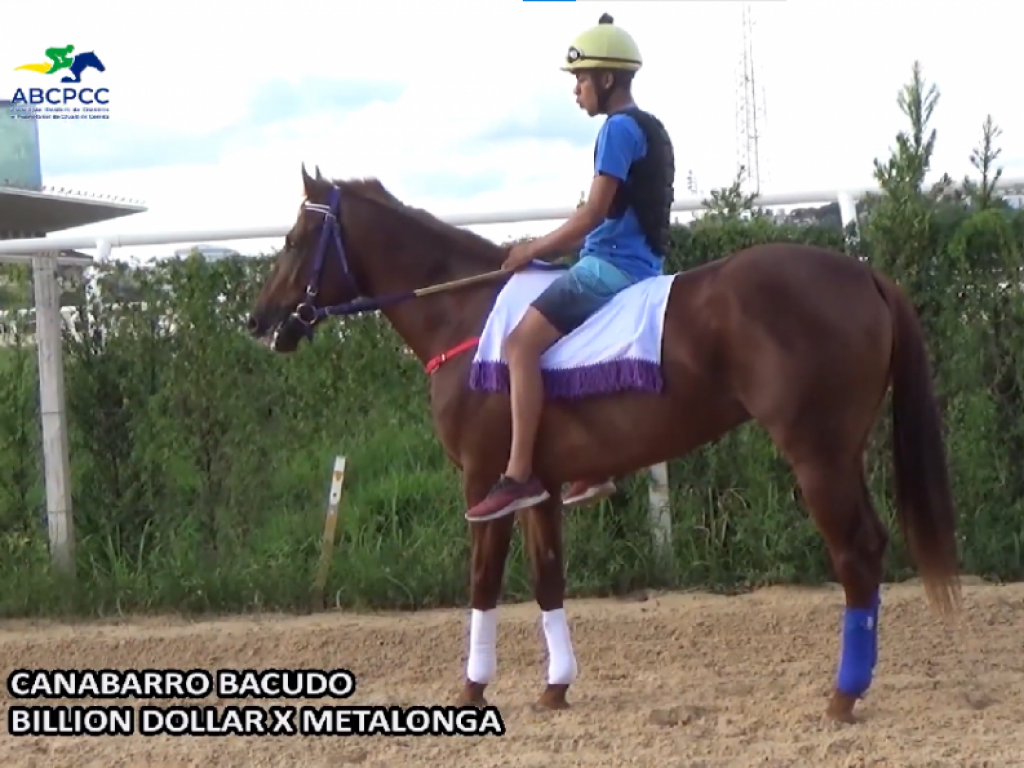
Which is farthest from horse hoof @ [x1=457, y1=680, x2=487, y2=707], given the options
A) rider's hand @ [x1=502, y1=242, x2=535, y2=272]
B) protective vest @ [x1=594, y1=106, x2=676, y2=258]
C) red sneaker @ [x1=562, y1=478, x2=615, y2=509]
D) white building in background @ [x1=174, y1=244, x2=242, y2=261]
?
white building in background @ [x1=174, y1=244, x2=242, y2=261]

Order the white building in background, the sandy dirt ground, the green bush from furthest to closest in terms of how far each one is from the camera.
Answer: the white building in background < the green bush < the sandy dirt ground

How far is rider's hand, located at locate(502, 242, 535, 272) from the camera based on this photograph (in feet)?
17.0

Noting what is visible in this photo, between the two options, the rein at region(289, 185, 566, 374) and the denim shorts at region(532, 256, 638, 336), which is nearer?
the denim shorts at region(532, 256, 638, 336)

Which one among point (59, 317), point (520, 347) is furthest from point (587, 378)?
point (59, 317)

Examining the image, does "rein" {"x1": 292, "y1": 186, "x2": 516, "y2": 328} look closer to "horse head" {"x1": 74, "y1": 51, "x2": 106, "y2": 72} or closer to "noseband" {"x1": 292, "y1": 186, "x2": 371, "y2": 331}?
"noseband" {"x1": 292, "y1": 186, "x2": 371, "y2": 331}

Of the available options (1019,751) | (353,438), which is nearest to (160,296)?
(353,438)

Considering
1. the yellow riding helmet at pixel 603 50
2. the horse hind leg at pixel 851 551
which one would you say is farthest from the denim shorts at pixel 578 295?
the horse hind leg at pixel 851 551

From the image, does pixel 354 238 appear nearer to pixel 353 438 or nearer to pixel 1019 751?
pixel 353 438

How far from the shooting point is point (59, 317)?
7.18 metres

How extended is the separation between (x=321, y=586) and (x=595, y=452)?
2549 mm

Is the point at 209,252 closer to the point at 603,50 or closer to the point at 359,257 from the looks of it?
the point at 359,257

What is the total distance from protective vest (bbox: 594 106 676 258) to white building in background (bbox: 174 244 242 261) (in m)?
2.95

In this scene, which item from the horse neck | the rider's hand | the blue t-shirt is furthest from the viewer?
→ the horse neck

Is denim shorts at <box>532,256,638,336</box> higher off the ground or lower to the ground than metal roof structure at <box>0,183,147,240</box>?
lower
